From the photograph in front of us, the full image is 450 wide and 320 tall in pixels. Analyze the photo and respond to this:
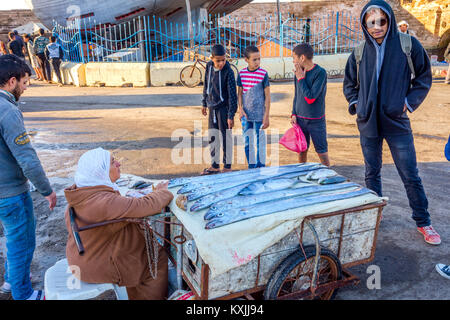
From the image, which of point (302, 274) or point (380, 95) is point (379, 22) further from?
point (302, 274)

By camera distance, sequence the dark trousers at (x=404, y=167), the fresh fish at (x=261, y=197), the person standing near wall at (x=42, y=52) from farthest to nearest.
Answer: the person standing near wall at (x=42, y=52)
the dark trousers at (x=404, y=167)
the fresh fish at (x=261, y=197)

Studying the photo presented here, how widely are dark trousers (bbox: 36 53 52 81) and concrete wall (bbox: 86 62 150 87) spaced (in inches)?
109

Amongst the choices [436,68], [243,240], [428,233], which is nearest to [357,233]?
[243,240]

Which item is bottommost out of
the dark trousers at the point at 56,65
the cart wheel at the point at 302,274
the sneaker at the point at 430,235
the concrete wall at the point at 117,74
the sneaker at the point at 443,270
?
the sneaker at the point at 443,270

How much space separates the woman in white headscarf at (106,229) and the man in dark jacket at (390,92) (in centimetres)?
225

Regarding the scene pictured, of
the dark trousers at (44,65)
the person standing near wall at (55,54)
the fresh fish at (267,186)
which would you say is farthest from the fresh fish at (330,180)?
the dark trousers at (44,65)

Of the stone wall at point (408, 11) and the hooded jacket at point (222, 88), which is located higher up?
the stone wall at point (408, 11)

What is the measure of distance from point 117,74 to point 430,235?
42.4 ft

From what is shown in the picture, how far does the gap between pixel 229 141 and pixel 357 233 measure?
2.92 meters

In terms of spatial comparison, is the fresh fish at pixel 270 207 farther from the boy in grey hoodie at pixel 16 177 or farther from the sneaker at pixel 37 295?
the sneaker at pixel 37 295

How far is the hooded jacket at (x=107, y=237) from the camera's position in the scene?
7.65ft

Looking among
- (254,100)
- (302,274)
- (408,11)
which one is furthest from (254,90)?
(408,11)

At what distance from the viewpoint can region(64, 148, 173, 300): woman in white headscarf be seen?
7.66 ft

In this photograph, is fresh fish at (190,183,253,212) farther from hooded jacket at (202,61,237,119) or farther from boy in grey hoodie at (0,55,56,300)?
hooded jacket at (202,61,237,119)
